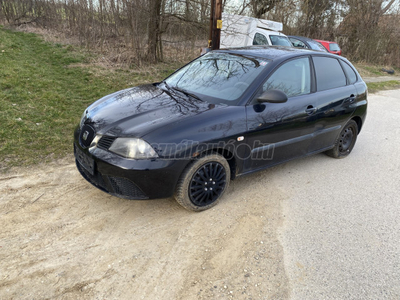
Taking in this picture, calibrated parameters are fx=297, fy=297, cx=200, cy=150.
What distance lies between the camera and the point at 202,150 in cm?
298

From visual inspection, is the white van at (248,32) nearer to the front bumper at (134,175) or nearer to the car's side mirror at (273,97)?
the car's side mirror at (273,97)

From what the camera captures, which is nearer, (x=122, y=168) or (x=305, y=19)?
(x=122, y=168)

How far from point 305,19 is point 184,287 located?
914 inches

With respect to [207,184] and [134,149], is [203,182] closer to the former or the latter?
[207,184]

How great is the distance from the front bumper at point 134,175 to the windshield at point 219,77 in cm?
103

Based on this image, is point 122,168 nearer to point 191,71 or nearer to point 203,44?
point 191,71

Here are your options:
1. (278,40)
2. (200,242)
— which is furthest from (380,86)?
(200,242)

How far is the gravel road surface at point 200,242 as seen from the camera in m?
2.36

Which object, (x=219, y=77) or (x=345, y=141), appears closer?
(x=219, y=77)

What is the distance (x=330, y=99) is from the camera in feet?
13.8

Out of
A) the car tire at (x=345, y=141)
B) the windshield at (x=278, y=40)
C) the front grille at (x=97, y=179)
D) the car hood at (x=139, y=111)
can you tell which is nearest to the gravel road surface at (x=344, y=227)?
the car tire at (x=345, y=141)

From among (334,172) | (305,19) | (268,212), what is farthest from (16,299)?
(305,19)

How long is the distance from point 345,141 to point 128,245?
4.00m

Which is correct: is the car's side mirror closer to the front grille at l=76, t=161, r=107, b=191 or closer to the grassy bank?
the front grille at l=76, t=161, r=107, b=191
